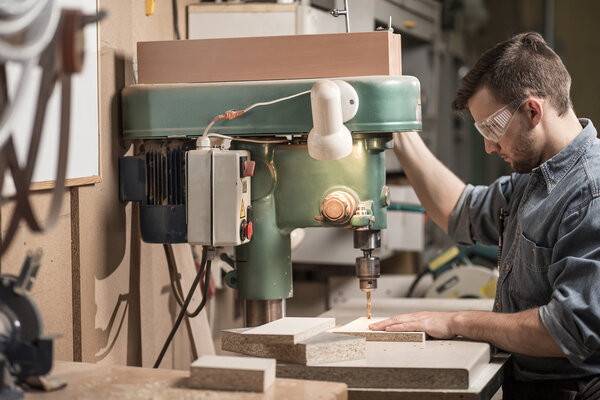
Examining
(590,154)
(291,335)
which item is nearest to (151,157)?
(291,335)

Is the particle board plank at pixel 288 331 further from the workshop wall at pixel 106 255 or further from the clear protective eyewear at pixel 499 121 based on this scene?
the clear protective eyewear at pixel 499 121

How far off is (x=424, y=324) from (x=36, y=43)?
1.05 m

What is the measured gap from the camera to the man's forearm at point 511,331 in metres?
1.59

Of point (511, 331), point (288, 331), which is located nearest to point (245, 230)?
point (288, 331)

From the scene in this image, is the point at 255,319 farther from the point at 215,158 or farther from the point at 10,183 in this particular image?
the point at 10,183

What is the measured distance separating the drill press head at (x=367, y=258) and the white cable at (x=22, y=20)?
0.88 metres

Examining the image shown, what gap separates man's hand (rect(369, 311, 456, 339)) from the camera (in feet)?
5.54

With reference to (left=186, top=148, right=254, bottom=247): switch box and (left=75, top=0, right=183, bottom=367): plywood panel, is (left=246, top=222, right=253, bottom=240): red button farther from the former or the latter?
(left=75, top=0, right=183, bottom=367): plywood panel

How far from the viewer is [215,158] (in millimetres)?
1528

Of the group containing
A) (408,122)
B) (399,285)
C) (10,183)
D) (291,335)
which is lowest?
(399,285)

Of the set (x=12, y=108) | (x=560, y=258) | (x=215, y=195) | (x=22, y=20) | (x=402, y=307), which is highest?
(x=22, y=20)

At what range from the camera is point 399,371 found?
141 cm

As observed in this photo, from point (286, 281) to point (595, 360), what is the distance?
723mm

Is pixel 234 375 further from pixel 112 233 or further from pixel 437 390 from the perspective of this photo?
pixel 112 233
